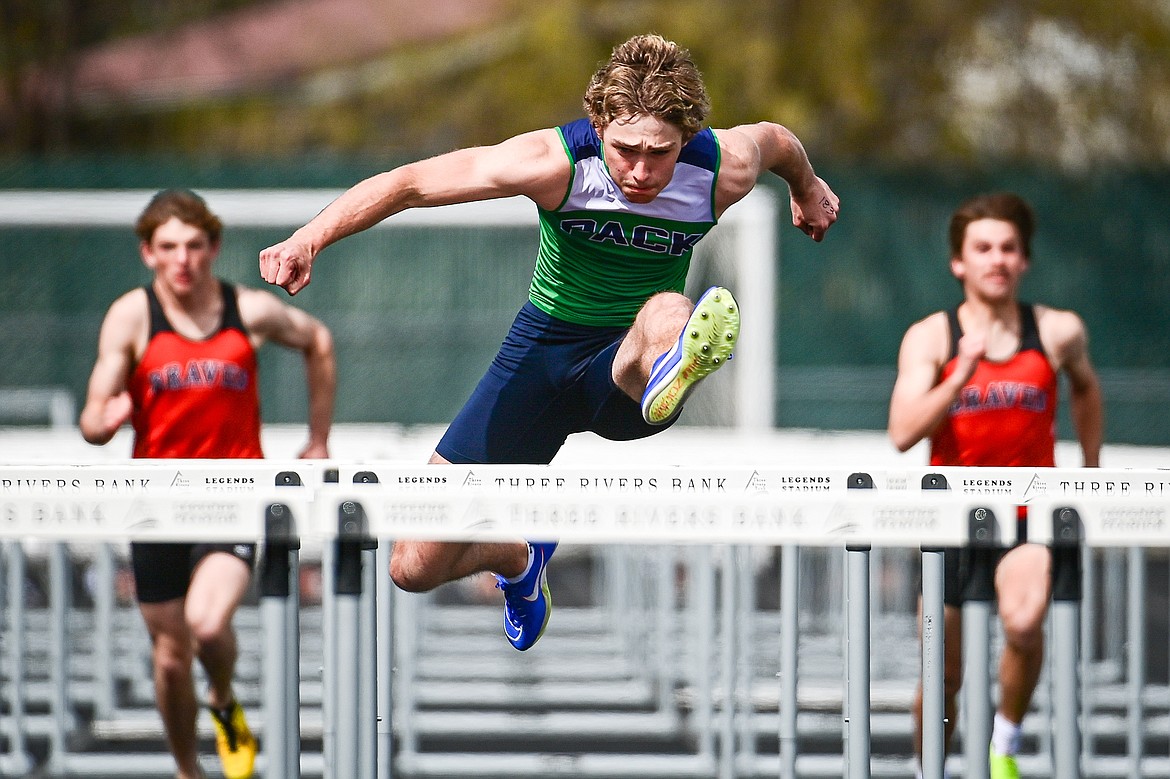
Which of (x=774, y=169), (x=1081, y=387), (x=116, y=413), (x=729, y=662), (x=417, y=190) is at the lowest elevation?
(x=729, y=662)

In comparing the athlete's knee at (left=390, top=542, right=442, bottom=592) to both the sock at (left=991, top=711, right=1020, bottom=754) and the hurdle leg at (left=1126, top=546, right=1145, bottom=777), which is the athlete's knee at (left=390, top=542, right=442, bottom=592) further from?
the hurdle leg at (left=1126, top=546, right=1145, bottom=777)

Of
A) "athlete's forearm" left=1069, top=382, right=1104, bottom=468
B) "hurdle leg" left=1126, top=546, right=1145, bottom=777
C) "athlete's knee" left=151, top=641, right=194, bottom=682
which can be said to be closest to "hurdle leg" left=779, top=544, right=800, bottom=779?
"athlete's forearm" left=1069, top=382, right=1104, bottom=468

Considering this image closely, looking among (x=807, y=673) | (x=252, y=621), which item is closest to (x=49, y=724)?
(x=252, y=621)

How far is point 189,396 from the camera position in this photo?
4512 mm

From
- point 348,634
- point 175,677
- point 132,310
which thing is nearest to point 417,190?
point 348,634

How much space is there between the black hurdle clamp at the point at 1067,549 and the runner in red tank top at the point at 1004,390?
1383mm

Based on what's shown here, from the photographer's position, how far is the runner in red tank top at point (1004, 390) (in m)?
4.31

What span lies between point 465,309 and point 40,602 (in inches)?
145

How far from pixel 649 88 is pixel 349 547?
1.24 metres

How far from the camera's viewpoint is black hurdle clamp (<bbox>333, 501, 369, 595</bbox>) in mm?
2857

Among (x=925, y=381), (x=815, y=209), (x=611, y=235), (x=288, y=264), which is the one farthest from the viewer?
(x=925, y=381)

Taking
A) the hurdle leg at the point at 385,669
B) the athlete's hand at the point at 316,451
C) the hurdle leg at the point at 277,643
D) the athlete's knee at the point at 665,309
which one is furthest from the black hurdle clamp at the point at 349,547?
the athlete's hand at the point at 316,451

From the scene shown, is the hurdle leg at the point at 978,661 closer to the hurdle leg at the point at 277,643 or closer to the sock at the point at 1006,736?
the hurdle leg at the point at 277,643

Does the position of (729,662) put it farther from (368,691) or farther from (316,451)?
(368,691)
